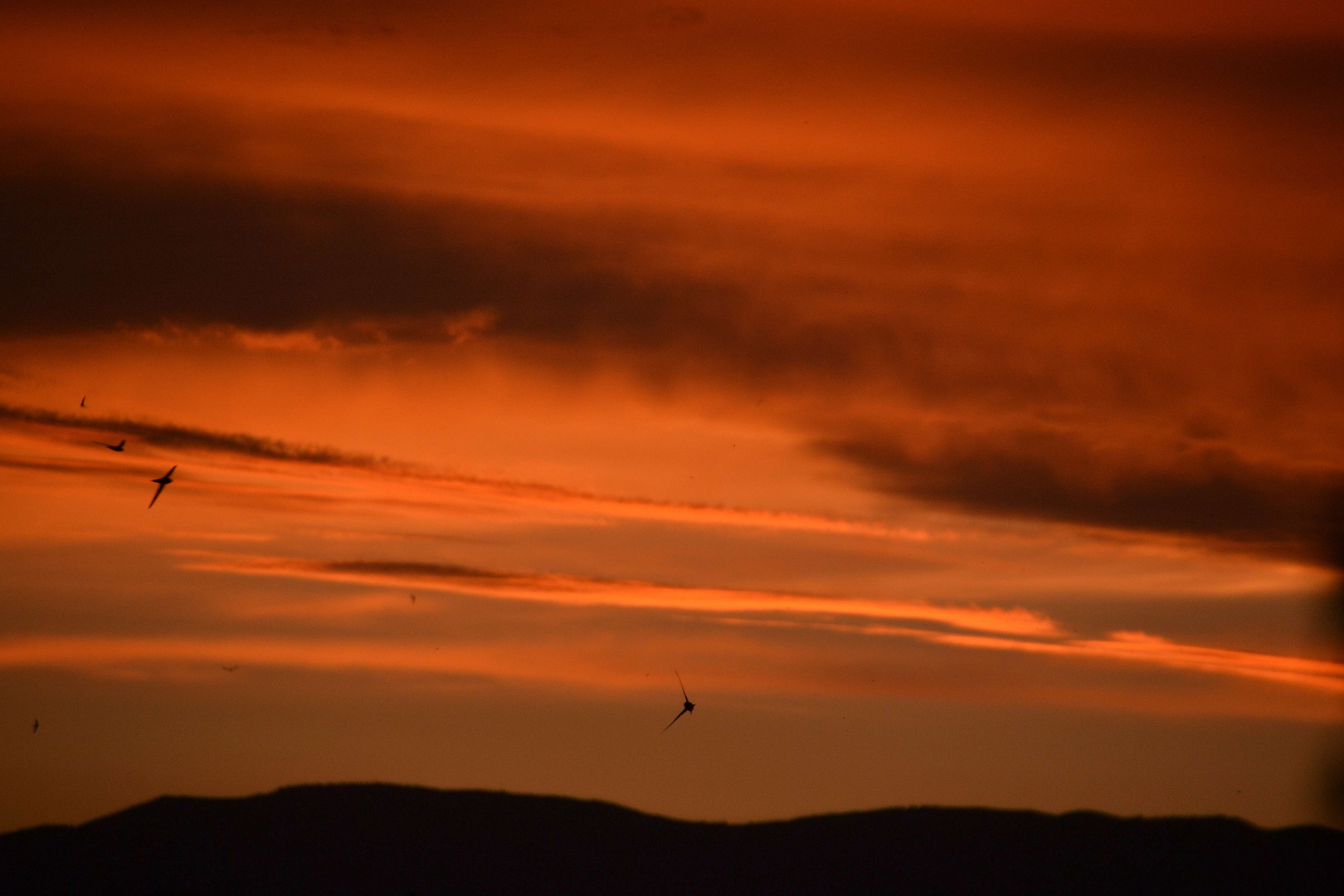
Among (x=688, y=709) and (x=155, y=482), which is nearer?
(x=155, y=482)

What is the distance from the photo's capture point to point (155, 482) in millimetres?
73250

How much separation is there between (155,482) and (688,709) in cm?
3278

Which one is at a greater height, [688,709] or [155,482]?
[155,482]

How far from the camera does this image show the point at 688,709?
84312 millimetres
